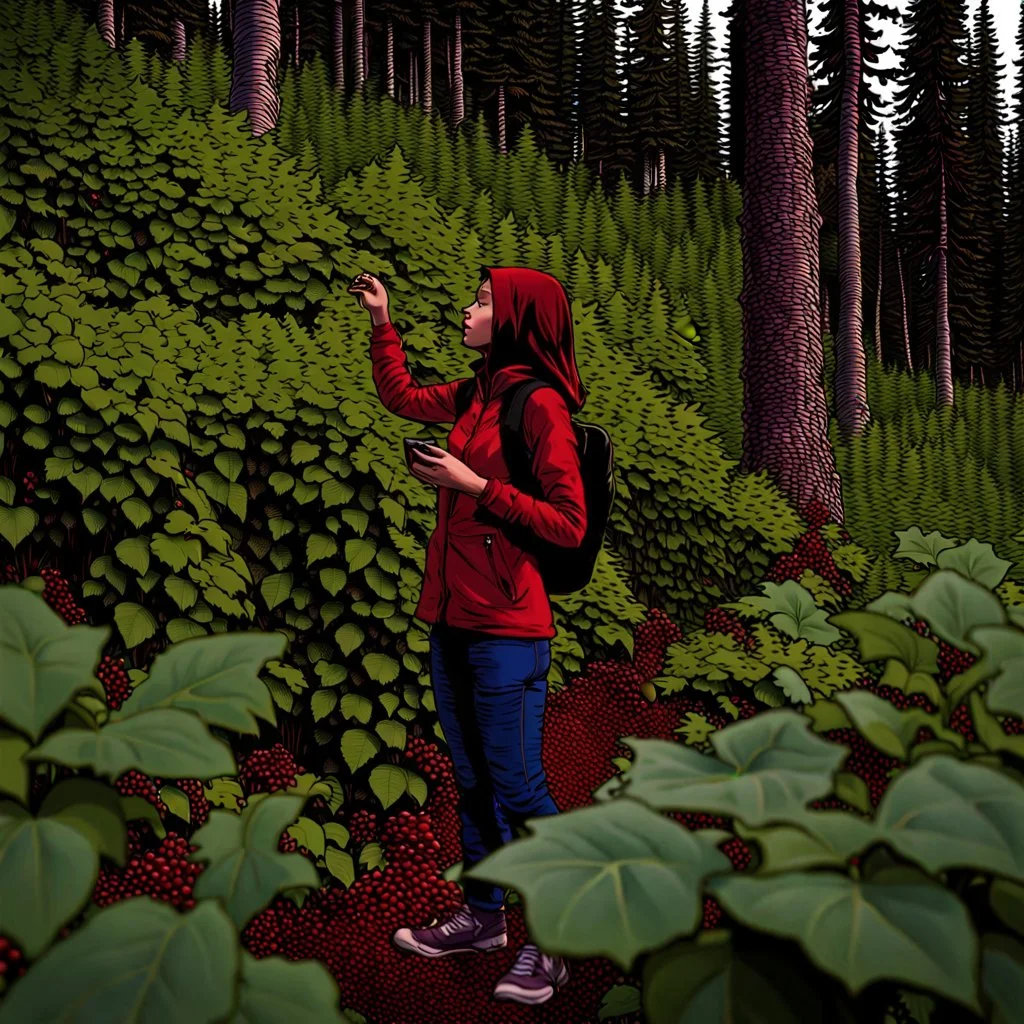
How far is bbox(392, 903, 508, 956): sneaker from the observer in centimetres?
271

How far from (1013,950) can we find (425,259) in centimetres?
421

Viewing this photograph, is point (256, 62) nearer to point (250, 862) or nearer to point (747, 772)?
point (250, 862)

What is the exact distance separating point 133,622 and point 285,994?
2.60 metres

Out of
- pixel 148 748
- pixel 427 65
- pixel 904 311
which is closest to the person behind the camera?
pixel 148 748

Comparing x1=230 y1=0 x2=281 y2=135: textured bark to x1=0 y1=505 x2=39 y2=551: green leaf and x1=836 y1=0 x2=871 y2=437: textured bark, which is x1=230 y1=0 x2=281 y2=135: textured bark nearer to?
x1=0 y1=505 x2=39 y2=551: green leaf

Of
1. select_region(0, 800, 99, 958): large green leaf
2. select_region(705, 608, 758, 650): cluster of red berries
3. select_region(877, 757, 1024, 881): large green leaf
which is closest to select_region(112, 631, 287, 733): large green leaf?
select_region(0, 800, 99, 958): large green leaf

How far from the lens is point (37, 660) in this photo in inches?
39.9

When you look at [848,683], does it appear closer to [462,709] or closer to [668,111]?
[462,709]

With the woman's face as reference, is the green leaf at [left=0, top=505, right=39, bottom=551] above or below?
below

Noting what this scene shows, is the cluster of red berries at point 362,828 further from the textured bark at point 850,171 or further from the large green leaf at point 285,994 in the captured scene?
the textured bark at point 850,171

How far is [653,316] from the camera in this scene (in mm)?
6840

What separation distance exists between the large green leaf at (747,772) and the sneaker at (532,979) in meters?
1.63

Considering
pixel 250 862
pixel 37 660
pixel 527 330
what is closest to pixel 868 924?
pixel 250 862

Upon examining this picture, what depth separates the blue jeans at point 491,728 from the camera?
8.31 ft
